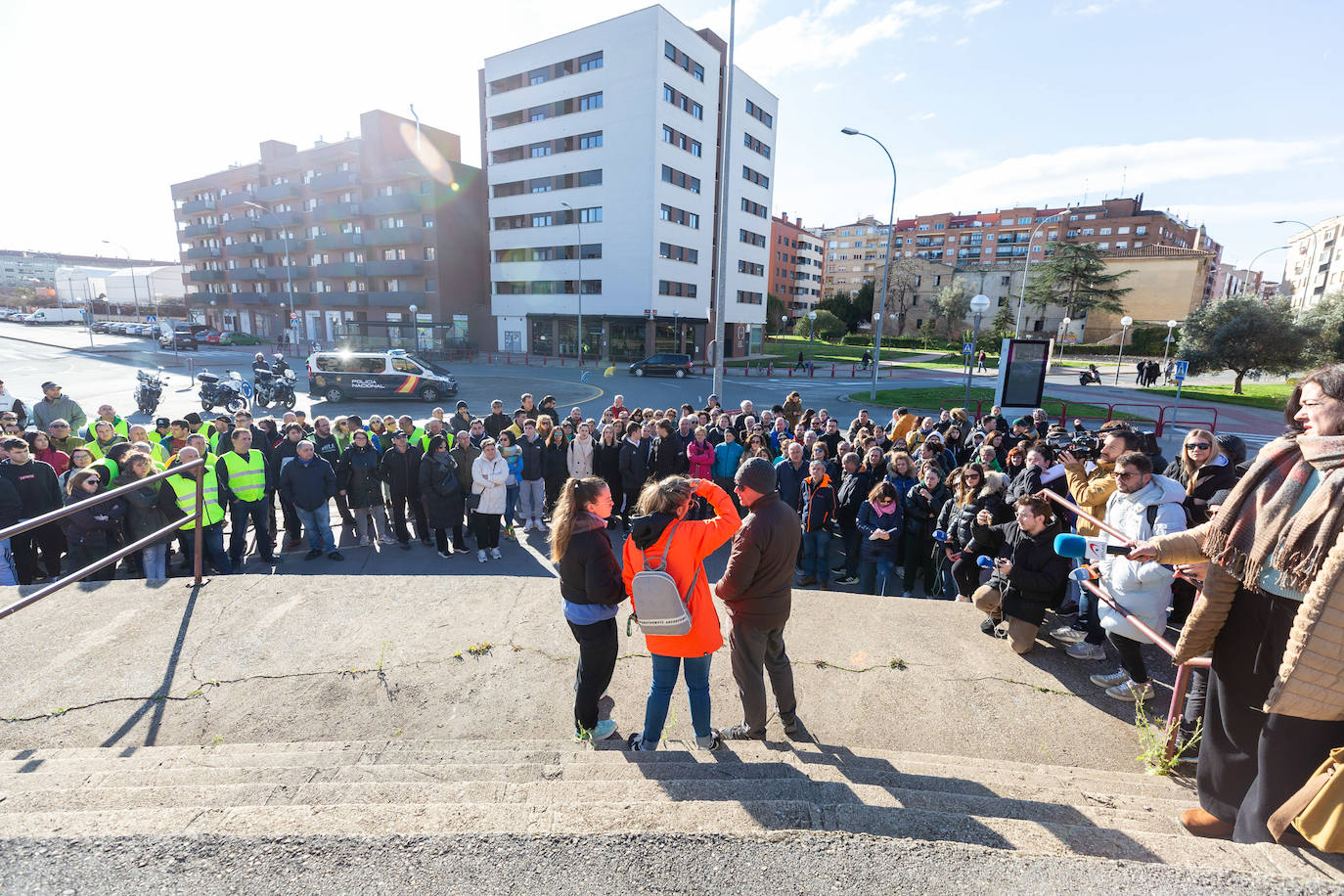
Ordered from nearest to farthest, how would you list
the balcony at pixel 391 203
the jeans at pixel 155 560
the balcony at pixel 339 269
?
the jeans at pixel 155 560
the balcony at pixel 391 203
the balcony at pixel 339 269

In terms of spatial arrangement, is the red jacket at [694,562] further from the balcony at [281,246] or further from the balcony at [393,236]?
the balcony at [281,246]

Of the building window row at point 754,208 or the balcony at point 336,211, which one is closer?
the building window row at point 754,208

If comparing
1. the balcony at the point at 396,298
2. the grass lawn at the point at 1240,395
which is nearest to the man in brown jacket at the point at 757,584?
the grass lawn at the point at 1240,395

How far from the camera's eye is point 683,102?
4403cm

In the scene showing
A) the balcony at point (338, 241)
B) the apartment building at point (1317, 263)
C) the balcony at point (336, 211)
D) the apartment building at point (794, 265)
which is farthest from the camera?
the apartment building at point (794, 265)

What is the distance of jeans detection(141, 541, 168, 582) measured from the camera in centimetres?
611

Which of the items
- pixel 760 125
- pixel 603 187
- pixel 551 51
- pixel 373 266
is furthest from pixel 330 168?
pixel 760 125

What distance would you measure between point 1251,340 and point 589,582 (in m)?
36.4

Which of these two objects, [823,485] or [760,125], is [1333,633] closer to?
[823,485]

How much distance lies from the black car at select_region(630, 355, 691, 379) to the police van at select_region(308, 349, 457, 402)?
14.1 meters

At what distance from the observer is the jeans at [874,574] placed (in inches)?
270

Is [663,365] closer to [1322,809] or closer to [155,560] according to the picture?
[155,560]

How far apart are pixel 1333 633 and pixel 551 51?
52715 mm

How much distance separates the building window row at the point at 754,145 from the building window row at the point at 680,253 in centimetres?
1087
